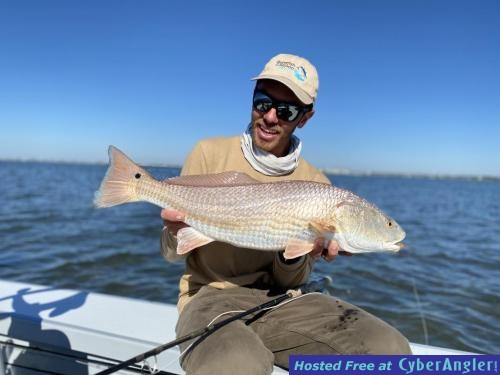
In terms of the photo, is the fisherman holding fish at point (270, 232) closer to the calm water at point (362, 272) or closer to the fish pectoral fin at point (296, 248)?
the fish pectoral fin at point (296, 248)

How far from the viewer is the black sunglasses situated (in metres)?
3.65

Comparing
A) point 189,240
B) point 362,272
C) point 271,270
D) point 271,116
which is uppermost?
point 271,116

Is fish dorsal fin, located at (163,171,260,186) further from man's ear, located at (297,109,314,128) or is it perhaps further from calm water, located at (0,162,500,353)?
man's ear, located at (297,109,314,128)

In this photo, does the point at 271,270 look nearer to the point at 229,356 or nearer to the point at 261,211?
the point at 261,211

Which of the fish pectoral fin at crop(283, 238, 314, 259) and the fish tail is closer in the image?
the fish pectoral fin at crop(283, 238, 314, 259)

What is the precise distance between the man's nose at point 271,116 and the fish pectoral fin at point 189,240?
110 cm

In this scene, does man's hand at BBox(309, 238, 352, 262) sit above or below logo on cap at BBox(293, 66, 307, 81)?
below

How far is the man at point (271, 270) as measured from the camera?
3121 mm

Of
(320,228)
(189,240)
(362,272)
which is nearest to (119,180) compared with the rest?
(189,240)

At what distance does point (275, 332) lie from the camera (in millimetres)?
3336

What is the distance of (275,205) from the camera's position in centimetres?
331

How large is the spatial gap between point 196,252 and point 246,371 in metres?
1.35

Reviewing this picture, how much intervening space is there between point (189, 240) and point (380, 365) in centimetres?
158

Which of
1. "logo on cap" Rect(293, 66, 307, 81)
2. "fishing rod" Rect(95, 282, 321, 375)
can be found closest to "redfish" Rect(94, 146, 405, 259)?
"fishing rod" Rect(95, 282, 321, 375)
